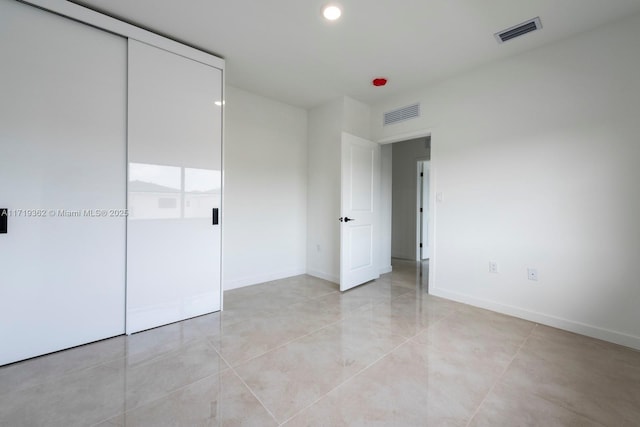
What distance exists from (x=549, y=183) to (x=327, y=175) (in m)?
2.58

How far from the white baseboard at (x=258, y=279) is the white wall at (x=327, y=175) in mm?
263

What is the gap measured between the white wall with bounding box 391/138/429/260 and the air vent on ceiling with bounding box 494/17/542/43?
120 inches

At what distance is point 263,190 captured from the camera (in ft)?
12.7

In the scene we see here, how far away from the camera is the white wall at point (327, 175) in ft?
12.7

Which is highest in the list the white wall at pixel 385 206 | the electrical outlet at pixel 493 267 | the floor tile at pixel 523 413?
the white wall at pixel 385 206

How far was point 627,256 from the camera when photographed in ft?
7.08

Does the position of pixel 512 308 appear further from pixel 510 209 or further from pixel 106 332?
pixel 106 332

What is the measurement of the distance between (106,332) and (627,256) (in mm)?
4349

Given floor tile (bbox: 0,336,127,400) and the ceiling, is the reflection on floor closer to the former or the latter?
floor tile (bbox: 0,336,127,400)

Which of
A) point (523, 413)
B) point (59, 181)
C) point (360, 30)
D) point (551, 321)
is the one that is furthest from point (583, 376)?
point (59, 181)

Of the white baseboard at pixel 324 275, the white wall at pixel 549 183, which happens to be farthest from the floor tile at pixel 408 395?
the white baseboard at pixel 324 275

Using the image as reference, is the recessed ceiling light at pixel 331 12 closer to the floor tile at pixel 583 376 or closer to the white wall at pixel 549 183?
the white wall at pixel 549 183

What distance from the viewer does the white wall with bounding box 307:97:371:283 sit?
152 inches

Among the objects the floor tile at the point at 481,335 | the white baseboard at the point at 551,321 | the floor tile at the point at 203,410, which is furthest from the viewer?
the white baseboard at the point at 551,321
